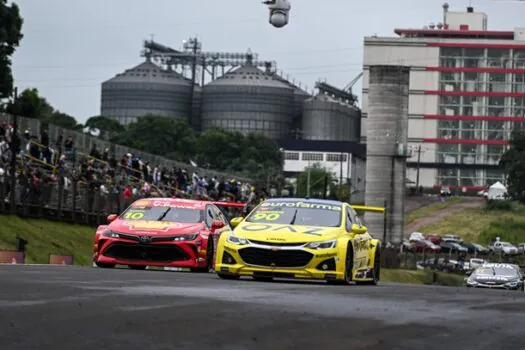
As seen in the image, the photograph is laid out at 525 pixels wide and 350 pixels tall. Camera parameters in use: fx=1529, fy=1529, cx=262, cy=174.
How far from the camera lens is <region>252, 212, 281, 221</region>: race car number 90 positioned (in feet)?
75.9

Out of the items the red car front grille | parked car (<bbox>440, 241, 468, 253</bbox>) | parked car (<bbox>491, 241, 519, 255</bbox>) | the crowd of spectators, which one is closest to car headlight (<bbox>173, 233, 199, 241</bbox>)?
the red car front grille

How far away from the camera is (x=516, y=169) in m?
160

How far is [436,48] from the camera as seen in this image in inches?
7633

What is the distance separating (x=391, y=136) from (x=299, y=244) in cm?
7779

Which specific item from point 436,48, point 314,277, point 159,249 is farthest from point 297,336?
point 436,48

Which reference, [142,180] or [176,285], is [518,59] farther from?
[176,285]

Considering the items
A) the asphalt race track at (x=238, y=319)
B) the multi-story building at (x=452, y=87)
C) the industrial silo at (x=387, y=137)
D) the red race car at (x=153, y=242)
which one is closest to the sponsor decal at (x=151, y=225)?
the red race car at (x=153, y=242)

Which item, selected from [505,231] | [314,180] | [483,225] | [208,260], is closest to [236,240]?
[208,260]

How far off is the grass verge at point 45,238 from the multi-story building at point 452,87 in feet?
492

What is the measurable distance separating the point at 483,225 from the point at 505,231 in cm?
468

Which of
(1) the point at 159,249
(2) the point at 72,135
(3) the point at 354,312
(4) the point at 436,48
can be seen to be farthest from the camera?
(4) the point at 436,48

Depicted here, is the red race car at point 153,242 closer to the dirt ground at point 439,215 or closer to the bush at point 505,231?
the dirt ground at point 439,215

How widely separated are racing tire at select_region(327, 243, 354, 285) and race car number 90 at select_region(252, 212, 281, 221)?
1.19 meters

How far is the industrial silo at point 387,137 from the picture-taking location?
324ft
